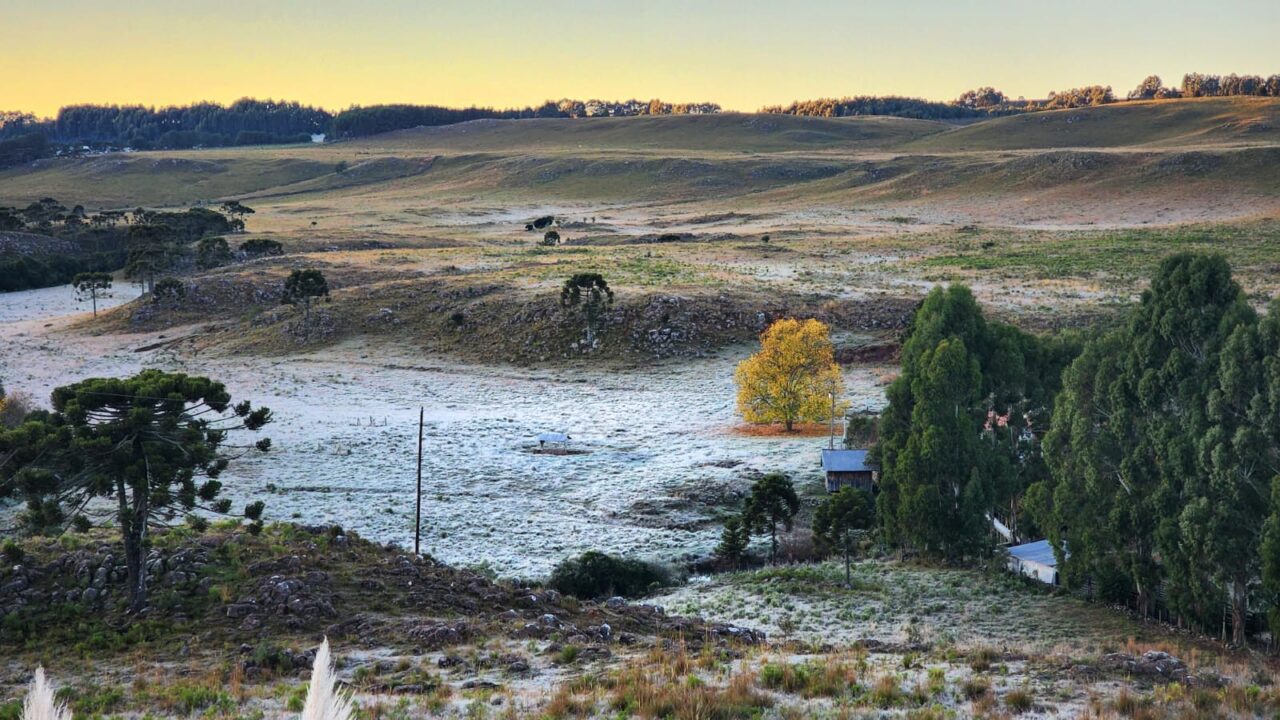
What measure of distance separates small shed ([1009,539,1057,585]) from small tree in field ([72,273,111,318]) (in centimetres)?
8686

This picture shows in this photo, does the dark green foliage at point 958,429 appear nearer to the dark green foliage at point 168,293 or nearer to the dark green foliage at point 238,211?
the dark green foliage at point 168,293

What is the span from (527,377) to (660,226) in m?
73.4

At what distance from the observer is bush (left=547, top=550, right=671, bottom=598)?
33.6 m

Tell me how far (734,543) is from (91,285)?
Result: 84908 mm

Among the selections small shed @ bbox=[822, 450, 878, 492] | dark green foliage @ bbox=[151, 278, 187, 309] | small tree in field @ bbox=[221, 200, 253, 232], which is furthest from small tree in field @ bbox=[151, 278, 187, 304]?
small shed @ bbox=[822, 450, 878, 492]

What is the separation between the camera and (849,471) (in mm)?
42781

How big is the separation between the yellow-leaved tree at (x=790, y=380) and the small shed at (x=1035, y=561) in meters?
21.5

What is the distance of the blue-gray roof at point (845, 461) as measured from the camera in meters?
42.8

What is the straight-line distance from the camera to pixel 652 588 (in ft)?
111

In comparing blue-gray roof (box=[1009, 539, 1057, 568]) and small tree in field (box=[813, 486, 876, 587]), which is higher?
small tree in field (box=[813, 486, 876, 587])

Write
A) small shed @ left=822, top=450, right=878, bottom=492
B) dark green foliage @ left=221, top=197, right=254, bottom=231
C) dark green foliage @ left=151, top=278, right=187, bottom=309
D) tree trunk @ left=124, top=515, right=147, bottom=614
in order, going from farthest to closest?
dark green foliage @ left=221, top=197, right=254, bottom=231 < dark green foliage @ left=151, top=278, right=187, bottom=309 < small shed @ left=822, top=450, right=878, bottom=492 < tree trunk @ left=124, top=515, right=147, bottom=614

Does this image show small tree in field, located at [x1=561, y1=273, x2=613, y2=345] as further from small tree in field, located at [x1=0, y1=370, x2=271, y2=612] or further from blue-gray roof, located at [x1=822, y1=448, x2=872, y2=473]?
small tree in field, located at [x1=0, y1=370, x2=271, y2=612]

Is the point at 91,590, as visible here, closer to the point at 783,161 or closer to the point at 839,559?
the point at 839,559

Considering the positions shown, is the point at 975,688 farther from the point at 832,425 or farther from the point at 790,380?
the point at 790,380
